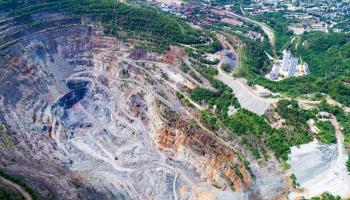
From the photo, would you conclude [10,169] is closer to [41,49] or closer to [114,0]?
[41,49]

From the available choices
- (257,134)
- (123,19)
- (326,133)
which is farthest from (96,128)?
(326,133)

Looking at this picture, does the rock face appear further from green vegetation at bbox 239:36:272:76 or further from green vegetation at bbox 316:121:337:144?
green vegetation at bbox 239:36:272:76

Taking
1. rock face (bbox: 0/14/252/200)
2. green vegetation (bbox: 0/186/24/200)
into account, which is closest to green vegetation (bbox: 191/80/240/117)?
rock face (bbox: 0/14/252/200)

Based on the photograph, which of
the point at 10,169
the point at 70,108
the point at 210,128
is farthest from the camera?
the point at 70,108

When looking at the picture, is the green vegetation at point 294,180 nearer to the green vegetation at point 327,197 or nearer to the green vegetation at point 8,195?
the green vegetation at point 327,197

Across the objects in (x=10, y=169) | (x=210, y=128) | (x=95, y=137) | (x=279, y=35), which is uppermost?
(x=10, y=169)

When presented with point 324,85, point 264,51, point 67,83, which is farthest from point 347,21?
point 67,83

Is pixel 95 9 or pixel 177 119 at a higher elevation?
pixel 95 9

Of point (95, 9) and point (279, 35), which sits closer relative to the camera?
point (95, 9)
